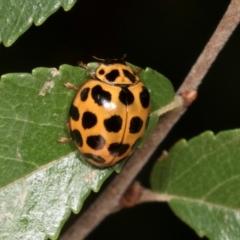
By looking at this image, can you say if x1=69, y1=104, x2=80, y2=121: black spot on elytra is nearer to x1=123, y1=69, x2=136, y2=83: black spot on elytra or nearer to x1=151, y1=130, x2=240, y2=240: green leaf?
x1=123, y1=69, x2=136, y2=83: black spot on elytra

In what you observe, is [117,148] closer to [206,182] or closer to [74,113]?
[74,113]

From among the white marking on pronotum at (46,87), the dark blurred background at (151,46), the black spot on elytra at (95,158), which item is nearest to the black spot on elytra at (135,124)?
the black spot on elytra at (95,158)

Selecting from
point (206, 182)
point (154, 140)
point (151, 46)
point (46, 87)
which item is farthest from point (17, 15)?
point (151, 46)

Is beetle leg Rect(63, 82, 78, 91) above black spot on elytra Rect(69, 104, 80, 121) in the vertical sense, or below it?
above

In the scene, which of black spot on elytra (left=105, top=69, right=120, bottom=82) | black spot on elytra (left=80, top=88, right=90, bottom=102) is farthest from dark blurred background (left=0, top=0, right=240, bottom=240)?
black spot on elytra (left=80, top=88, right=90, bottom=102)

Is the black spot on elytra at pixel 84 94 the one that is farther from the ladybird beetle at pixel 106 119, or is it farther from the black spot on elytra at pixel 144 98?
the black spot on elytra at pixel 144 98

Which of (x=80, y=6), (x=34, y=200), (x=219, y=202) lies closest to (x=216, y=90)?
(x=80, y=6)
